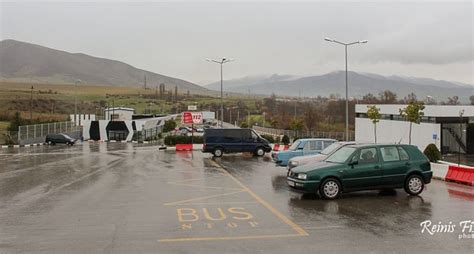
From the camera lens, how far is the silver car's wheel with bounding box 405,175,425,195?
14.5 m

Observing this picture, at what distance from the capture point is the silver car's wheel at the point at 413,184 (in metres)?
14.5

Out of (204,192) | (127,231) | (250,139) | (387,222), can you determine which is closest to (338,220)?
(387,222)

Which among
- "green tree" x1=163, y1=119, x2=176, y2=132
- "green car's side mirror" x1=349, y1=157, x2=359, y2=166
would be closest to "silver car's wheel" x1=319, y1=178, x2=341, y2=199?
"green car's side mirror" x1=349, y1=157, x2=359, y2=166

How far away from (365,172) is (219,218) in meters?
5.04

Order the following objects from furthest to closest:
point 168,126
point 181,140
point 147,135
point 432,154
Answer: point 168,126
point 147,135
point 181,140
point 432,154

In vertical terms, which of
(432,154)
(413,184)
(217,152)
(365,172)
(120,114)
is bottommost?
(217,152)

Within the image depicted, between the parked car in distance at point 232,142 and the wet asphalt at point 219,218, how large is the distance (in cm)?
1507

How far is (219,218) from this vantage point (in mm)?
11148

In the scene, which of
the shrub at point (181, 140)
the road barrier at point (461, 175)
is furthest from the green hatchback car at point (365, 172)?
the shrub at point (181, 140)

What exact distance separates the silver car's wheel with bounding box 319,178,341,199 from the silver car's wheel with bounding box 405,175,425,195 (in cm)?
225

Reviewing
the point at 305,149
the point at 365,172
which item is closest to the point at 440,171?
the point at 305,149

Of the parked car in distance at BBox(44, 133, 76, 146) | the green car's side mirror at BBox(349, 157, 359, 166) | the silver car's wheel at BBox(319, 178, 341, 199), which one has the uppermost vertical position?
the green car's side mirror at BBox(349, 157, 359, 166)

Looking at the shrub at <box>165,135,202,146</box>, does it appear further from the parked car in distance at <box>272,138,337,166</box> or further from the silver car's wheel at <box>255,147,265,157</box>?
the parked car in distance at <box>272,138,337,166</box>

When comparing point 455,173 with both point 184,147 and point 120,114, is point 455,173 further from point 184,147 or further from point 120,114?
point 120,114
